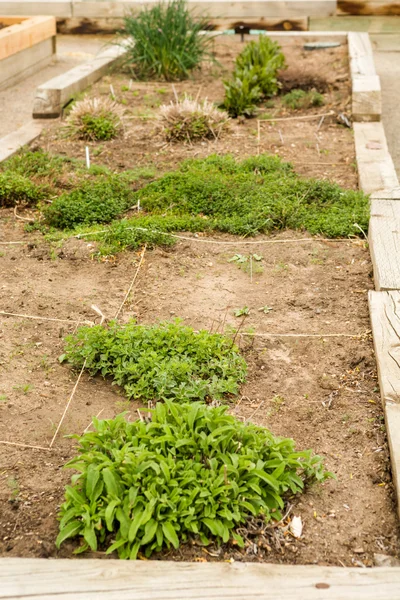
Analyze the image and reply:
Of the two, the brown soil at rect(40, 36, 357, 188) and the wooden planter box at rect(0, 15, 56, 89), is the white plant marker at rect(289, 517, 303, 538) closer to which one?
the brown soil at rect(40, 36, 357, 188)

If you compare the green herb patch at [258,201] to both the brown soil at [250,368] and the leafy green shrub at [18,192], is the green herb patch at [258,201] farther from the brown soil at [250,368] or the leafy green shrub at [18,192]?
the leafy green shrub at [18,192]

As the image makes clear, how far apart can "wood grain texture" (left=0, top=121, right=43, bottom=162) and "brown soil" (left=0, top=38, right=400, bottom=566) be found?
3.55 ft

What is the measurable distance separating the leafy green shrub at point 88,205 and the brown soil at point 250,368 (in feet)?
0.97

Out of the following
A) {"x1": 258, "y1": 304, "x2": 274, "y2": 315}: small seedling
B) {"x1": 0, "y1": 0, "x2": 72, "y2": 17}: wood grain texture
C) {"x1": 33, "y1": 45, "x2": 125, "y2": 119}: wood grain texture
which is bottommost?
{"x1": 258, "y1": 304, "x2": 274, "y2": 315}: small seedling

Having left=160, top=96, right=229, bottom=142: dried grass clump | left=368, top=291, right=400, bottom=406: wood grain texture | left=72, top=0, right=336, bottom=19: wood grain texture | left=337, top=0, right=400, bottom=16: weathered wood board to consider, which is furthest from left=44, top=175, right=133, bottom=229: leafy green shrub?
left=337, top=0, right=400, bottom=16: weathered wood board

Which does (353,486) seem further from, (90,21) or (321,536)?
(90,21)

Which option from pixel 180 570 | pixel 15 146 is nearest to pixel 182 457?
pixel 180 570

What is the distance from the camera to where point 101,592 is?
2.22m

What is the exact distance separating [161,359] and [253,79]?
4.94 meters

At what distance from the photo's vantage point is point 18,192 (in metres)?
5.46

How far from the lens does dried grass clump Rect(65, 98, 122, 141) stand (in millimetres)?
6762

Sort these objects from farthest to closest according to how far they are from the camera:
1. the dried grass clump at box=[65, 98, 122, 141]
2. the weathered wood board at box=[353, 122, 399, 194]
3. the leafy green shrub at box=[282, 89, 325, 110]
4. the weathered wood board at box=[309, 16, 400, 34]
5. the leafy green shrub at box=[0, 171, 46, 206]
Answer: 1. the weathered wood board at box=[309, 16, 400, 34]
2. the leafy green shrub at box=[282, 89, 325, 110]
3. the dried grass clump at box=[65, 98, 122, 141]
4. the weathered wood board at box=[353, 122, 399, 194]
5. the leafy green shrub at box=[0, 171, 46, 206]

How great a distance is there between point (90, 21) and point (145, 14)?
3.45 metres

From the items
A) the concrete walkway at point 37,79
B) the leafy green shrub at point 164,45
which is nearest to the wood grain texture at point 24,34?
the concrete walkway at point 37,79
